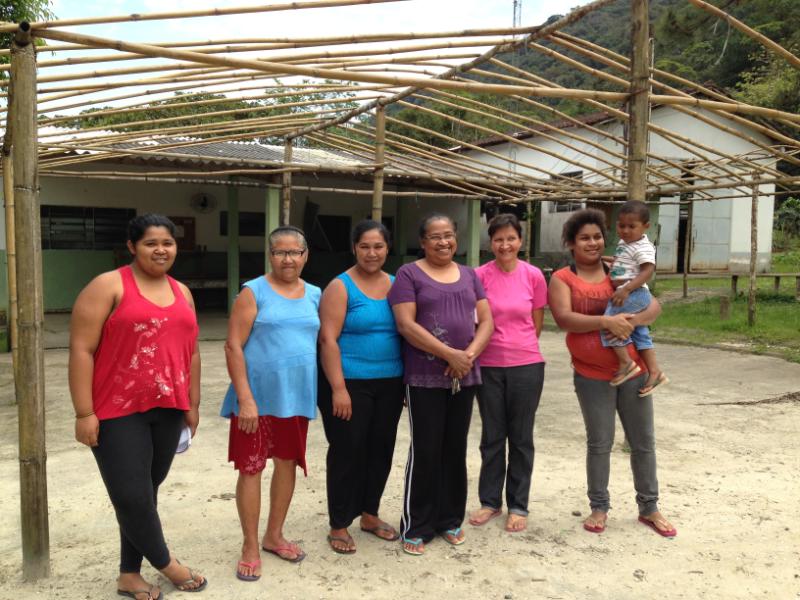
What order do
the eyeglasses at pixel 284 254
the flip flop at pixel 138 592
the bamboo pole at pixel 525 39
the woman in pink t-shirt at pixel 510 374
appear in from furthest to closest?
the bamboo pole at pixel 525 39
the woman in pink t-shirt at pixel 510 374
the eyeglasses at pixel 284 254
the flip flop at pixel 138 592

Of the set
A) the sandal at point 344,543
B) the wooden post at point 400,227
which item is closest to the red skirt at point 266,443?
the sandal at point 344,543

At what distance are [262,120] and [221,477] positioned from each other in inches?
128

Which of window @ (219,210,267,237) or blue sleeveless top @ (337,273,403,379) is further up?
window @ (219,210,267,237)

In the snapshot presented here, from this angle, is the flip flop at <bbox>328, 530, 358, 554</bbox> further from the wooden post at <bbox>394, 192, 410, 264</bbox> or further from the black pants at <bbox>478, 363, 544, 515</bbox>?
the wooden post at <bbox>394, 192, 410, 264</bbox>

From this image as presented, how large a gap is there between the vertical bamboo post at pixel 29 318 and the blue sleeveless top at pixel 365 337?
1183 mm

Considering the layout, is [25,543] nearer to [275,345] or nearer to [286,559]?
[286,559]

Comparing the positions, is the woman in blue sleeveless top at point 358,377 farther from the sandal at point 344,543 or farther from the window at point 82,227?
the window at point 82,227

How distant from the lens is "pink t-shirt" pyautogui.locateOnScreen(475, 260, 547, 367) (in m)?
3.01

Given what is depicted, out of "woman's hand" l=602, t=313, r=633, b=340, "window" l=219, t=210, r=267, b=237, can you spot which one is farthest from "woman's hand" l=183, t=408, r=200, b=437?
"window" l=219, t=210, r=267, b=237

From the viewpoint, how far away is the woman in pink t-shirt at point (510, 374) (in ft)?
9.89

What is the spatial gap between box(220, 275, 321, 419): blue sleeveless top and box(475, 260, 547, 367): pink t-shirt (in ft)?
2.77

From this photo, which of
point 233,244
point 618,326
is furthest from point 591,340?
point 233,244

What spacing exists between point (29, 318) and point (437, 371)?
5.27 ft

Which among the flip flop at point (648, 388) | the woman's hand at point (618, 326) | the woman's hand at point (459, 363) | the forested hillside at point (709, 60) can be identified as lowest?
the flip flop at point (648, 388)
